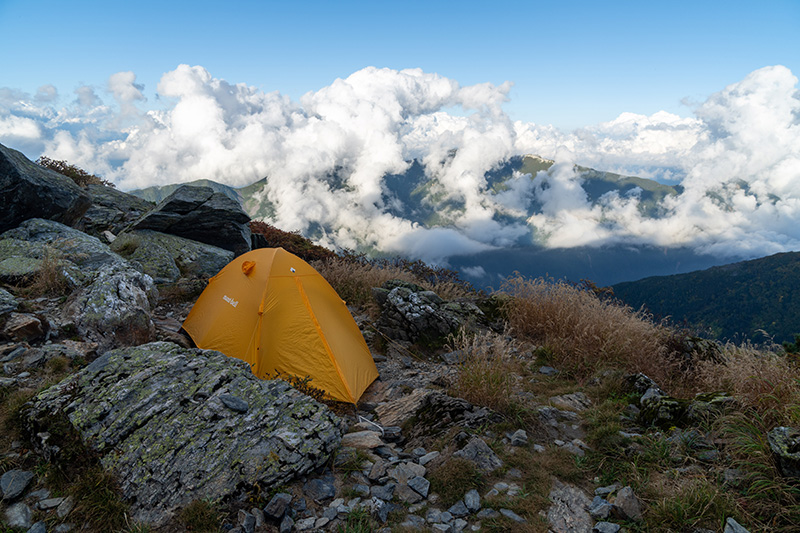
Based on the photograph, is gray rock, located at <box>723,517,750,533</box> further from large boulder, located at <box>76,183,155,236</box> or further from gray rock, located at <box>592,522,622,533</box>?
large boulder, located at <box>76,183,155,236</box>

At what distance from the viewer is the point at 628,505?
3.95 metres

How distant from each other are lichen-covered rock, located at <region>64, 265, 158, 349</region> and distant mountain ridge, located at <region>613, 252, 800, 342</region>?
13783cm

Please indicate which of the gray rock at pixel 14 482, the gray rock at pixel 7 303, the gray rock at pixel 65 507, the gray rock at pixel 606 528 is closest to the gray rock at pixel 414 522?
the gray rock at pixel 606 528

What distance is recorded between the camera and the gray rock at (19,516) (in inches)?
142

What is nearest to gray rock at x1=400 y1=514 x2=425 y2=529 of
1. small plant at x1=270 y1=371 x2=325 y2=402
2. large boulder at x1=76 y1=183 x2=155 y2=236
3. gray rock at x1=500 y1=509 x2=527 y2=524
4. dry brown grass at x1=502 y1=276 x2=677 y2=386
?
gray rock at x1=500 y1=509 x2=527 y2=524

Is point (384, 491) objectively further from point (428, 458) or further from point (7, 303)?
point (7, 303)

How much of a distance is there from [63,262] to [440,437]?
31.9 ft

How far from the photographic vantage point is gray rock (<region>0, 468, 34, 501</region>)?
12.8ft

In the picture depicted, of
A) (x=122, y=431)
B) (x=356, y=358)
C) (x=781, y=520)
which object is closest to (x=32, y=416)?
(x=122, y=431)

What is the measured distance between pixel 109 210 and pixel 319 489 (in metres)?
17.7

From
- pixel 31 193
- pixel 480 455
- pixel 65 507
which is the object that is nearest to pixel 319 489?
pixel 480 455

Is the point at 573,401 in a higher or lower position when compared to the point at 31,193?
lower

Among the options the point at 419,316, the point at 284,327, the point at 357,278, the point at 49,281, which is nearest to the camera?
the point at 284,327

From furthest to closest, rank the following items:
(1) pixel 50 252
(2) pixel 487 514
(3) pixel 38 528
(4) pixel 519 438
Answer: (1) pixel 50 252 < (4) pixel 519 438 < (2) pixel 487 514 < (3) pixel 38 528
